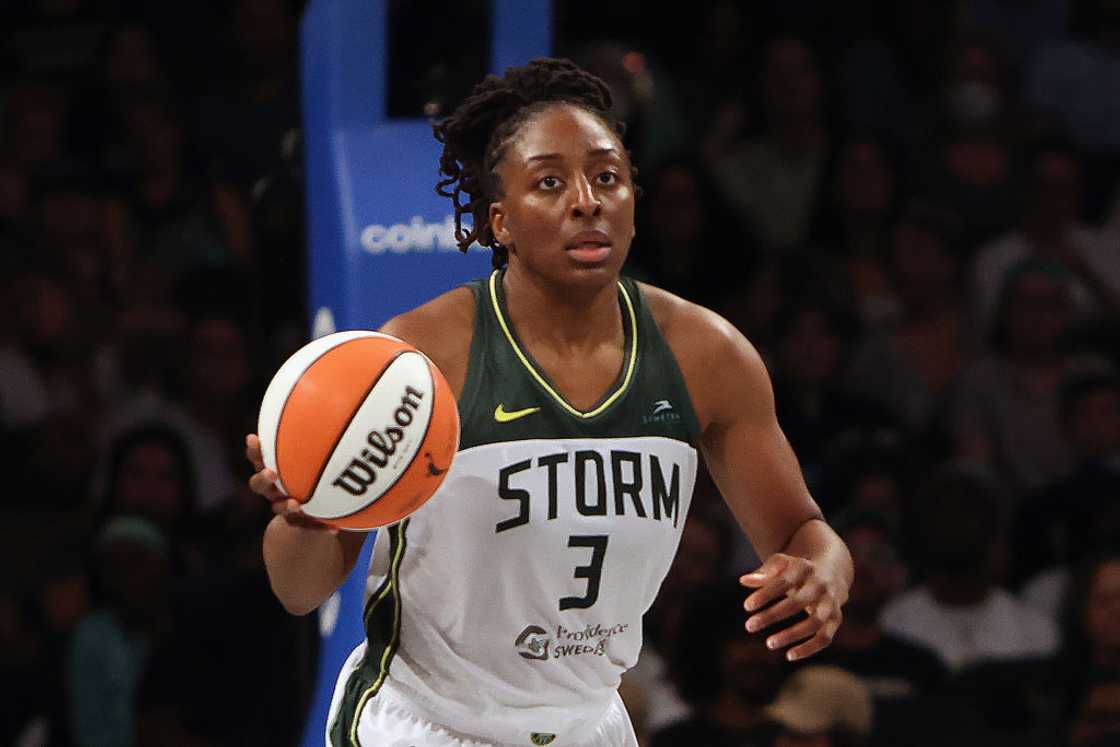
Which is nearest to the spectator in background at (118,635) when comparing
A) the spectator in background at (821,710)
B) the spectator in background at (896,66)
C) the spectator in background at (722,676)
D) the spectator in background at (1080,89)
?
the spectator in background at (722,676)

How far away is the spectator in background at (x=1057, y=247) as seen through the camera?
645cm

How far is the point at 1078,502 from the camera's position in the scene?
5789 millimetres

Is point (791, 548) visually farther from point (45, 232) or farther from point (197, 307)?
point (45, 232)

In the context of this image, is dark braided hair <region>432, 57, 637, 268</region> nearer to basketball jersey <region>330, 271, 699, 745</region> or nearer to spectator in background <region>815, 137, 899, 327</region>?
basketball jersey <region>330, 271, 699, 745</region>

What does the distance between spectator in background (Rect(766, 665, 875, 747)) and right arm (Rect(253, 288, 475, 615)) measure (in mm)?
1939

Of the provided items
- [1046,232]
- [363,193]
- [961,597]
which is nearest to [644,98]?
[1046,232]

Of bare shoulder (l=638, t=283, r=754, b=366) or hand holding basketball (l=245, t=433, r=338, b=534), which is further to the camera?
bare shoulder (l=638, t=283, r=754, b=366)

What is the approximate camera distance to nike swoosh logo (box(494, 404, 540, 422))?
297 centimetres

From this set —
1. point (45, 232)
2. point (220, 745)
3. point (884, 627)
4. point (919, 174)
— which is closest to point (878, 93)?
point (919, 174)

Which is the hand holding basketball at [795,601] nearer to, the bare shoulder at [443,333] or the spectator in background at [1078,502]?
the bare shoulder at [443,333]

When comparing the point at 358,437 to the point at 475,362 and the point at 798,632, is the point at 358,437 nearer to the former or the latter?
the point at 475,362

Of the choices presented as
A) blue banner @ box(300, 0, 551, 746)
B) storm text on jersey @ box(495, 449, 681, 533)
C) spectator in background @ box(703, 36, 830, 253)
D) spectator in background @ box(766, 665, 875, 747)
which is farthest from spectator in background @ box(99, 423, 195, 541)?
storm text on jersey @ box(495, 449, 681, 533)

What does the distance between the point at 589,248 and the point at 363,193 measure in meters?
1.43

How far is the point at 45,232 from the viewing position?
6.40 m
